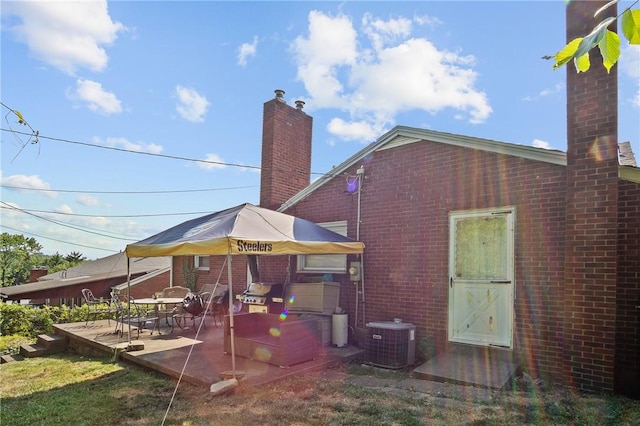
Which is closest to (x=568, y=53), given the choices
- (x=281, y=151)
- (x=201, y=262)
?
(x=281, y=151)

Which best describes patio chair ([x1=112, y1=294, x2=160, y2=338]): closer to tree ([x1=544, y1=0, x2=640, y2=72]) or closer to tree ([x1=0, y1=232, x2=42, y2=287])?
tree ([x1=544, y1=0, x2=640, y2=72])

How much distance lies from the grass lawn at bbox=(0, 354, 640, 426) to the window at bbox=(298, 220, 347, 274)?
302cm

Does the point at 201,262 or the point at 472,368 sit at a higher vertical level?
the point at 201,262

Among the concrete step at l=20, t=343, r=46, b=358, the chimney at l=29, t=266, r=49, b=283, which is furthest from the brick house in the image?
the chimney at l=29, t=266, r=49, b=283

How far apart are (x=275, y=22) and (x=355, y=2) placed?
189 cm

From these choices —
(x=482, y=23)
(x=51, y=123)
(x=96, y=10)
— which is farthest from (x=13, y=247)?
(x=482, y=23)

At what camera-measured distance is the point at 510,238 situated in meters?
6.20

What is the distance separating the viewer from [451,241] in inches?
268

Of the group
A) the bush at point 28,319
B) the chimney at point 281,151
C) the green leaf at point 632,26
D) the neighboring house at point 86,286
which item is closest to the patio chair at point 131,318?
the bush at point 28,319

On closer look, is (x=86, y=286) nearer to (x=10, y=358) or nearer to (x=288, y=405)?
(x=10, y=358)

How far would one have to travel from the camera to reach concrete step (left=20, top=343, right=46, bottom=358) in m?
7.88

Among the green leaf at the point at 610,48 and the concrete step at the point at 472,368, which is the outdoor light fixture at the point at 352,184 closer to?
the concrete step at the point at 472,368

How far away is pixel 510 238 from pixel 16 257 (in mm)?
59920

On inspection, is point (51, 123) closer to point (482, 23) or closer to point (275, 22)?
point (275, 22)
